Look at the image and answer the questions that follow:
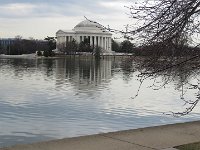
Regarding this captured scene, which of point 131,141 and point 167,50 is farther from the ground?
point 167,50

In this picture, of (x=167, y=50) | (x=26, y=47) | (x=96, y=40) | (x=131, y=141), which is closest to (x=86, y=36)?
(x=96, y=40)

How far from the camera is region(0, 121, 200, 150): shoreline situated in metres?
8.05

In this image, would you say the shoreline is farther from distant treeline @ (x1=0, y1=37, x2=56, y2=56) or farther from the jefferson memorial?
the jefferson memorial

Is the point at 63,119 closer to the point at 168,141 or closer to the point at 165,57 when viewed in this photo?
the point at 168,141

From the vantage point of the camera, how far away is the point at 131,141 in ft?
28.8

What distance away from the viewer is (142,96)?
85.1 ft

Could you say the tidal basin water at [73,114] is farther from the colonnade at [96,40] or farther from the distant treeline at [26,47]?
the colonnade at [96,40]

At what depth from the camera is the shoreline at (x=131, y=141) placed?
26.4ft

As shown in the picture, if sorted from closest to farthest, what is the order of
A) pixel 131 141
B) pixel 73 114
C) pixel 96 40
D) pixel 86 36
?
pixel 131 141, pixel 73 114, pixel 96 40, pixel 86 36

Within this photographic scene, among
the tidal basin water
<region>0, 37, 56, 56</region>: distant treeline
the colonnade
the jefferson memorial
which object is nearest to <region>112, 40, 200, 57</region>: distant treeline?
the tidal basin water

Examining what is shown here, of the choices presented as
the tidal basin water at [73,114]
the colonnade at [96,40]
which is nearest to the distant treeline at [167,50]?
the tidal basin water at [73,114]

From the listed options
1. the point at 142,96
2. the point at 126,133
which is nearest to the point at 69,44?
the point at 142,96

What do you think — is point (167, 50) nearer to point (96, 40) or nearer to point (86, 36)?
point (96, 40)

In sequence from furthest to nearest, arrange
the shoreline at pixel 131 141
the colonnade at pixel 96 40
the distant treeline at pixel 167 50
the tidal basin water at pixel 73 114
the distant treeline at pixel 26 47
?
the colonnade at pixel 96 40 < the distant treeline at pixel 26 47 < the tidal basin water at pixel 73 114 < the shoreline at pixel 131 141 < the distant treeline at pixel 167 50
